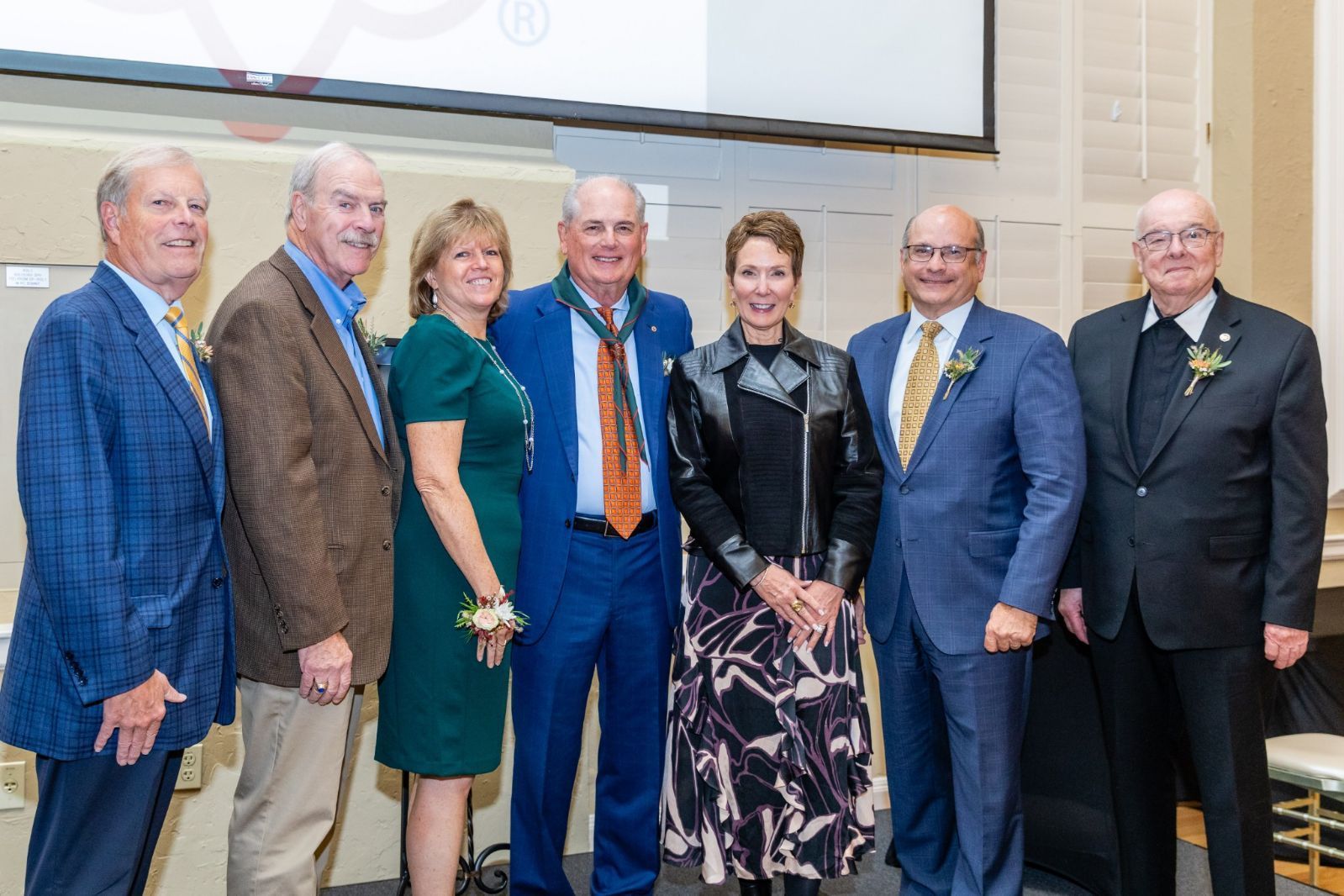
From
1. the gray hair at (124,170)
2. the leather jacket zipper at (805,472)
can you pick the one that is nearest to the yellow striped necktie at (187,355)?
the gray hair at (124,170)

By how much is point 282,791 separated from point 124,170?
1.21 meters

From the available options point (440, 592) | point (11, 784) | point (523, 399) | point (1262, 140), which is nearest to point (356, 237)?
point (523, 399)

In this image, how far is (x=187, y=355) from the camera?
2.06 metres

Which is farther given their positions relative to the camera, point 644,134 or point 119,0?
point 644,134

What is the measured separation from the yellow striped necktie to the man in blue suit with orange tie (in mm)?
804

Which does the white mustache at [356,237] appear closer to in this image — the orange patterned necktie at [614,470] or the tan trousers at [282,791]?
the orange patterned necktie at [614,470]

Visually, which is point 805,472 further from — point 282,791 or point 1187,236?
point 282,791

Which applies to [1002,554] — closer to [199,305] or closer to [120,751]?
[120,751]

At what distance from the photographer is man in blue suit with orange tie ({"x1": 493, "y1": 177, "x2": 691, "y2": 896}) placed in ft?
8.61

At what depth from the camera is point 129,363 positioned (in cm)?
191

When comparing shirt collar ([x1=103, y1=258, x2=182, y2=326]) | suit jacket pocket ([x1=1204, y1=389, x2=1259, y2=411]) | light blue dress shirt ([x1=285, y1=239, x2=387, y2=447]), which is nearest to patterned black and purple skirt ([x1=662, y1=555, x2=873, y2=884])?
light blue dress shirt ([x1=285, y1=239, x2=387, y2=447])

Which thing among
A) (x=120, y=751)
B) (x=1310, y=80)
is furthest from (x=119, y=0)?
(x=1310, y=80)

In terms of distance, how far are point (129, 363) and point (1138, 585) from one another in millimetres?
2291

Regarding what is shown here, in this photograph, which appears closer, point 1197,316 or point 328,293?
point 328,293
